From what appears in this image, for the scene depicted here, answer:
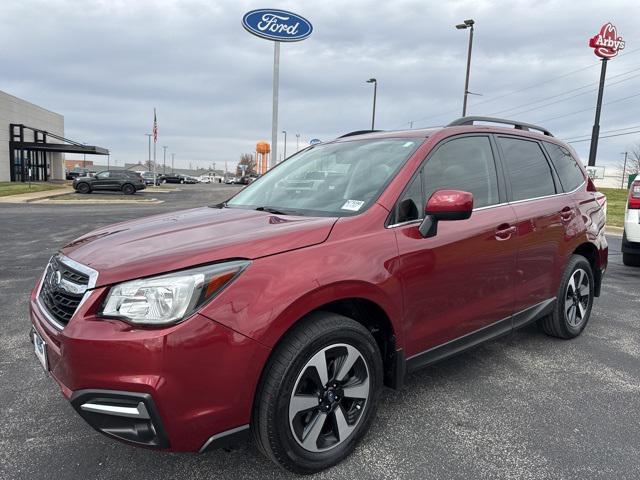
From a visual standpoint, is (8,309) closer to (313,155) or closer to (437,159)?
(313,155)

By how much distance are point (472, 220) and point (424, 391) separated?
121cm

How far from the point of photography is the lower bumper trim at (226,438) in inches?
80.6

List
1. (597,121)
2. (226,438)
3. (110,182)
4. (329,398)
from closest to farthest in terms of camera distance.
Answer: (226,438), (329,398), (597,121), (110,182)

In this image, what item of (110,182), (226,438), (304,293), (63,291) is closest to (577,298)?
(304,293)

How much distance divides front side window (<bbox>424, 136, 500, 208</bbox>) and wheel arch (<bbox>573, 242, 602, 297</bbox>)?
151 cm

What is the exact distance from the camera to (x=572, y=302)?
422 cm

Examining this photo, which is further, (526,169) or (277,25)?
(277,25)

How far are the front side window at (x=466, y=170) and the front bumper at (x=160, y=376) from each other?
62.3 inches

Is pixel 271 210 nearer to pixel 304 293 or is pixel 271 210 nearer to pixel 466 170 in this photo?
pixel 304 293

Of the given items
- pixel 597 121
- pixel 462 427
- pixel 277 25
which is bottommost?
pixel 462 427

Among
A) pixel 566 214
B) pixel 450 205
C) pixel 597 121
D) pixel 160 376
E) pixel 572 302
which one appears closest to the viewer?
pixel 160 376

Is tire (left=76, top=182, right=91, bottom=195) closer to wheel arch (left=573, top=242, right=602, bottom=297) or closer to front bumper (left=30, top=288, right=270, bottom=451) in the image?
wheel arch (left=573, top=242, right=602, bottom=297)

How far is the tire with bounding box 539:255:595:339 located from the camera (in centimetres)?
404

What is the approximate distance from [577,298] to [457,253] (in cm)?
205
